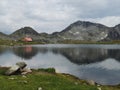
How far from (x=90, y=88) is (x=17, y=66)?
18.6m

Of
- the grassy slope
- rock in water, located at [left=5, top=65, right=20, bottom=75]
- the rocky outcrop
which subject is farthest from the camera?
the rocky outcrop

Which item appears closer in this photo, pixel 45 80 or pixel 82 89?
pixel 82 89

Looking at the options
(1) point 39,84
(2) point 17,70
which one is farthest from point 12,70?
(1) point 39,84

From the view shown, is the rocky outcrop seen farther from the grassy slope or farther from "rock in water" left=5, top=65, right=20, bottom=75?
the grassy slope

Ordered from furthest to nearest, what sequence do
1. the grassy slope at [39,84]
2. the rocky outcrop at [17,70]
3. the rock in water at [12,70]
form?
the rocky outcrop at [17,70]
the rock in water at [12,70]
the grassy slope at [39,84]

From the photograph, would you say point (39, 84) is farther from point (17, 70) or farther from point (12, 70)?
point (17, 70)

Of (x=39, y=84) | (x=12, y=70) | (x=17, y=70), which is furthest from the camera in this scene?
(x=17, y=70)

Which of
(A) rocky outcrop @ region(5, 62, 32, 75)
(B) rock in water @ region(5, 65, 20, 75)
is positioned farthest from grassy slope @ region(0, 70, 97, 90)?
(A) rocky outcrop @ region(5, 62, 32, 75)

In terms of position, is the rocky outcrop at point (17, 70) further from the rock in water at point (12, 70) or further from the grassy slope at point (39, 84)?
the grassy slope at point (39, 84)

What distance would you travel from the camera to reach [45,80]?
36656 mm

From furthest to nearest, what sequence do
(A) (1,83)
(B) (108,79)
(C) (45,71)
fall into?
(B) (108,79) < (C) (45,71) < (A) (1,83)

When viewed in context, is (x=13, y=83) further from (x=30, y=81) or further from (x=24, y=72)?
(x=24, y=72)

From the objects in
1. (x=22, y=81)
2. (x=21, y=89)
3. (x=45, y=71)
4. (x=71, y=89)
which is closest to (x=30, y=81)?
(x=22, y=81)

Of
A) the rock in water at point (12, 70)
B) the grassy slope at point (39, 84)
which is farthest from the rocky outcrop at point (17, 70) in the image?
the grassy slope at point (39, 84)
